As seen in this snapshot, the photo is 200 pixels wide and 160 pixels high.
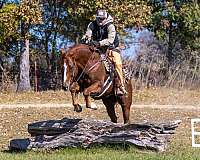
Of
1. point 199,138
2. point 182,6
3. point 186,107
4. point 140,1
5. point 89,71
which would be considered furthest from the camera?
point 182,6

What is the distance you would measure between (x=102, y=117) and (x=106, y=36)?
937 cm

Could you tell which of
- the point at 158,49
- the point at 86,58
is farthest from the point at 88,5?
the point at 86,58

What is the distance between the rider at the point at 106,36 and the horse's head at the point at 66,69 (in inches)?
53.3

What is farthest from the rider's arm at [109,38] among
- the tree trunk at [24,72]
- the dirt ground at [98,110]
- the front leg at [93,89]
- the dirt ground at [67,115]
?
the tree trunk at [24,72]

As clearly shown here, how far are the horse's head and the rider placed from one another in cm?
135

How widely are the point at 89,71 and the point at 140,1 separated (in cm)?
2391

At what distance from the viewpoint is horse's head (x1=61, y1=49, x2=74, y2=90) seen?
1498 cm

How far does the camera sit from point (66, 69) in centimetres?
1511

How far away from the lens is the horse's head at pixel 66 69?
15.0 metres

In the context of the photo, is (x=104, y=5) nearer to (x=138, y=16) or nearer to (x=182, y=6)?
(x=138, y=16)

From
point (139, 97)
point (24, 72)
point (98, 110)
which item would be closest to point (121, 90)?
point (98, 110)

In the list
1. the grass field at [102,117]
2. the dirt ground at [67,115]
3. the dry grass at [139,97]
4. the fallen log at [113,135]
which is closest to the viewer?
the grass field at [102,117]

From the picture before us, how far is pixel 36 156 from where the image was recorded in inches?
567

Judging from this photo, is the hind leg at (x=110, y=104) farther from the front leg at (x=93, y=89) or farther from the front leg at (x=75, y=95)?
the front leg at (x=75, y=95)
